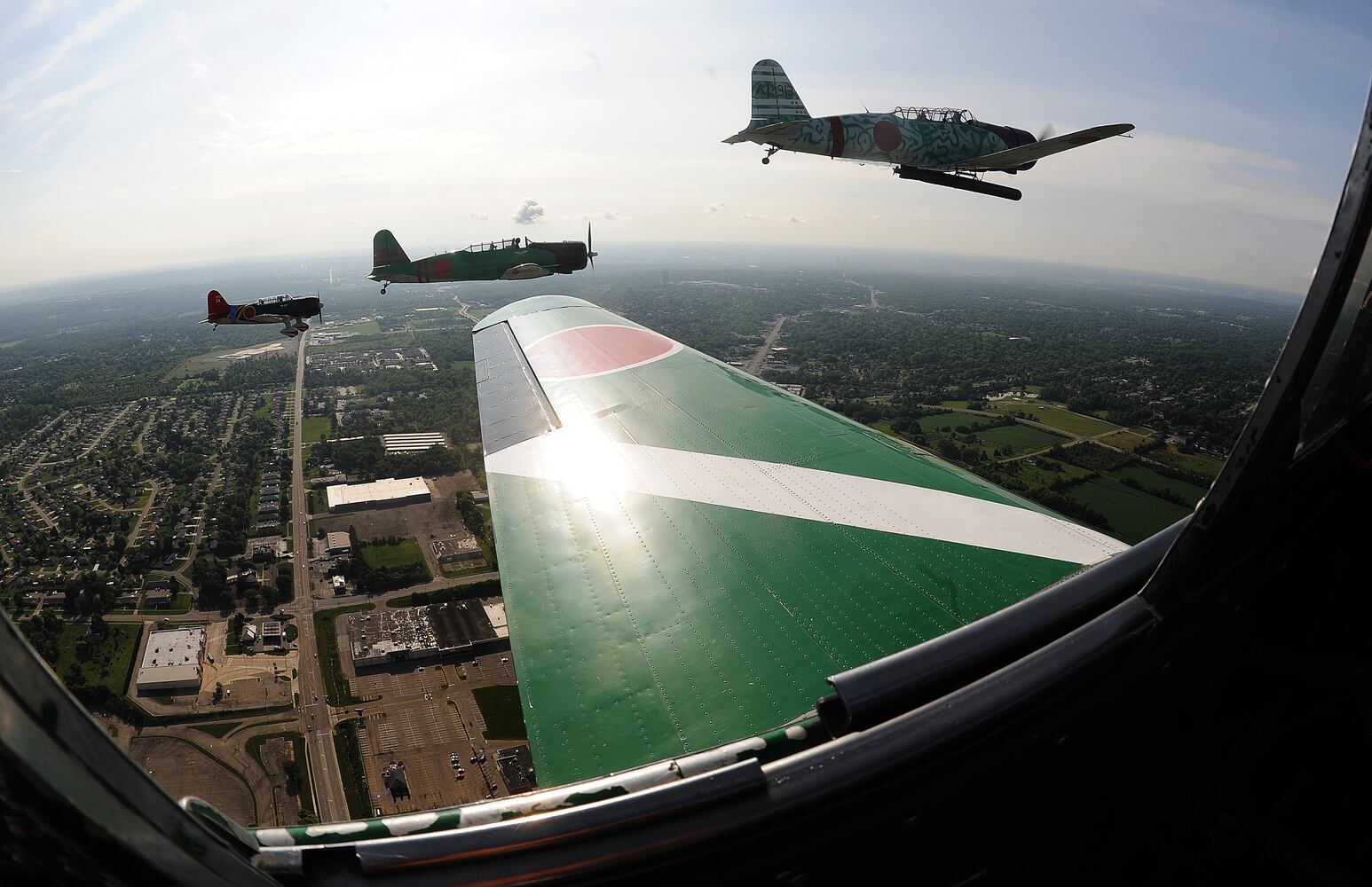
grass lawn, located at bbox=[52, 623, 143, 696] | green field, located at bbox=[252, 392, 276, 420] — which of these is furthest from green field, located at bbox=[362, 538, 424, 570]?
green field, located at bbox=[252, 392, 276, 420]

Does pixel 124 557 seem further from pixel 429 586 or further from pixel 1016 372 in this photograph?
pixel 1016 372

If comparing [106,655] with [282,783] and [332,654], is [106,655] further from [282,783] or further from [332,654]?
[282,783]

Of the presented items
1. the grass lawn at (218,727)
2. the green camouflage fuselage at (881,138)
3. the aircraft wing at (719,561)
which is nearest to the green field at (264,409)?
the grass lawn at (218,727)

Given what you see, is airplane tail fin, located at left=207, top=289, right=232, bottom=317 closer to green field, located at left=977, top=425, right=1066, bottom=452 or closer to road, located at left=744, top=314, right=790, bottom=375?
green field, located at left=977, top=425, right=1066, bottom=452

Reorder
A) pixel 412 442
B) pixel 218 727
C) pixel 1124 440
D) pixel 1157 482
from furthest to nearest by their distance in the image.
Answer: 1. pixel 412 442
2. pixel 1124 440
3. pixel 1157 482
4. pixel 218 727

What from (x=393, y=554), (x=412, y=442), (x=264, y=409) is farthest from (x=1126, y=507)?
(x=264, y=409)
